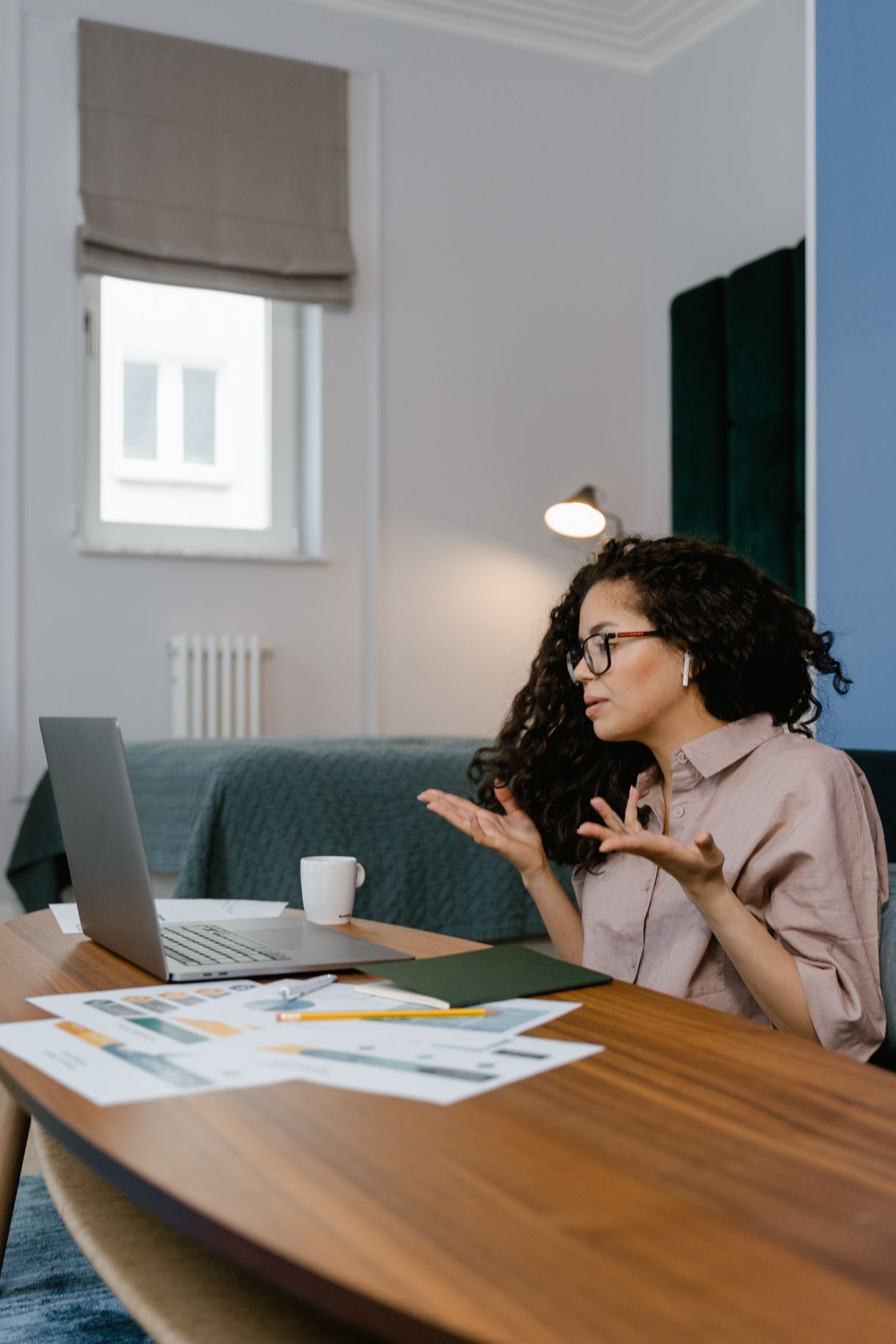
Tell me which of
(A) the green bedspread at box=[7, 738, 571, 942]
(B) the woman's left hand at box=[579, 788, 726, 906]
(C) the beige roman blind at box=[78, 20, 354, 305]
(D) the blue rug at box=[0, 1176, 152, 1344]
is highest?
(C) the beige roman blind at box=[78, 20, 354, 305]

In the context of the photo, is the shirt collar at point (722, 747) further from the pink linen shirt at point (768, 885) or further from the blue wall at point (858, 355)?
the blue wall at point (858, 355)

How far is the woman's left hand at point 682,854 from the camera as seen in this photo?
106 centimetres

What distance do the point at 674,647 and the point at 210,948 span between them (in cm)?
58

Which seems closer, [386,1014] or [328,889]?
[386,1014]

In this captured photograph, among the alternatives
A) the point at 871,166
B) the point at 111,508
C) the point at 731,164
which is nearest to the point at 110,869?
the point at 871,166

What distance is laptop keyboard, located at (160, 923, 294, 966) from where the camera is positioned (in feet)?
3.70

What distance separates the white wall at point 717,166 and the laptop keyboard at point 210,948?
3476 mm

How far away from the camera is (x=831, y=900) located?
3.93 feet

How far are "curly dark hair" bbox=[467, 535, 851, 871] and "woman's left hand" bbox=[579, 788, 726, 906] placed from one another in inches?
11.8

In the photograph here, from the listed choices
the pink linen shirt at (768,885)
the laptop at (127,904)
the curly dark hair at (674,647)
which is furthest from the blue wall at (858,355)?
the laptop at (127,904)

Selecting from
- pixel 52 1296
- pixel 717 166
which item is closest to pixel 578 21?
pixel 717 166

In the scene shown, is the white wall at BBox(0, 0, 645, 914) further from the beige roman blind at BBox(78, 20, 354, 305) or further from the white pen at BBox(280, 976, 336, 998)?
the white pen at BBox(280, 976, 336, 998)

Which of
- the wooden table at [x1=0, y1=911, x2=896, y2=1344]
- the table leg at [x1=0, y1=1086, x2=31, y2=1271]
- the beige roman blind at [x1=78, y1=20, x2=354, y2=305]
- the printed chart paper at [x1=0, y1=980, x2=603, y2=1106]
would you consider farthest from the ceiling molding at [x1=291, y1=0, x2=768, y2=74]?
the wooden table at [x1=0, y1=911, x2=896, y2=1344]

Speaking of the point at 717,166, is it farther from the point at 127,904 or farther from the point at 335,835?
the point at 127,904
